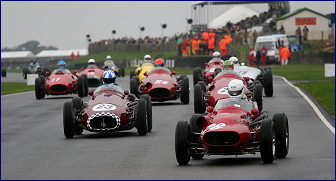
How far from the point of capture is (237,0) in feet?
282

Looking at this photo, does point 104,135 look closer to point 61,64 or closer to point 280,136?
point 280,136

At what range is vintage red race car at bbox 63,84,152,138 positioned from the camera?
19.3 m

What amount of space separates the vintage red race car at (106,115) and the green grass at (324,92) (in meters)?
7.02

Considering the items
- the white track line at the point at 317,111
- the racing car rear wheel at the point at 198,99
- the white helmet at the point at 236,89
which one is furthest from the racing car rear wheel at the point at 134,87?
the white helmet at the point at 236,89

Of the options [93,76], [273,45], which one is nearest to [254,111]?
[93,76]

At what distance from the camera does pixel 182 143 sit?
14.0 m

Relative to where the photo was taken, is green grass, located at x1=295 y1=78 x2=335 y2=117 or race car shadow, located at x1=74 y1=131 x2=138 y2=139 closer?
race car shadow, located at x1=74 y1=131 x2=138 y2=139

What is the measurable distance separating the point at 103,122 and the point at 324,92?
16.0m

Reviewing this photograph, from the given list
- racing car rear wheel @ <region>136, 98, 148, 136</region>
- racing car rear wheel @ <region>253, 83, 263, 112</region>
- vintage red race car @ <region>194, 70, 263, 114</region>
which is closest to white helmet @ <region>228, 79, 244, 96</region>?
racing car rear wheel @ <region>136, 98, 148, 136</region>

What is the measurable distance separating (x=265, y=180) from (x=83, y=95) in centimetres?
2306

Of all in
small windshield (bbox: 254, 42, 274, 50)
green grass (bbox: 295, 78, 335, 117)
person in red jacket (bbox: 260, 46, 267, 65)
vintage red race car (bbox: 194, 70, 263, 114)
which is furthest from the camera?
small windshield (bbox: 254, 42, 274, 50)

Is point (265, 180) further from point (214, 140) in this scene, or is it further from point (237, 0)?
point (237, 0)

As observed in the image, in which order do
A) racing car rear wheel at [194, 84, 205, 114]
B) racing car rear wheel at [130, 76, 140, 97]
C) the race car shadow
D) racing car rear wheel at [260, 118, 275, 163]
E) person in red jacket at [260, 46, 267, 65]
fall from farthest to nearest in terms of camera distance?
person in red jacket at [260, 46, 267, 65], racing car rear wheel at [130, 76, 140, 97], racing car rear wheel at [194, 84, 205, 114], the race car shadow, racing car rear wheel at [260, 118, 275, 163]

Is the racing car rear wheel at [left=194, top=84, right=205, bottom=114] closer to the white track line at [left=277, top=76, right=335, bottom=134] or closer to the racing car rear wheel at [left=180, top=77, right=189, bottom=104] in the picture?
the white track line at [left=277, top=76, right=335, bottom=134]
